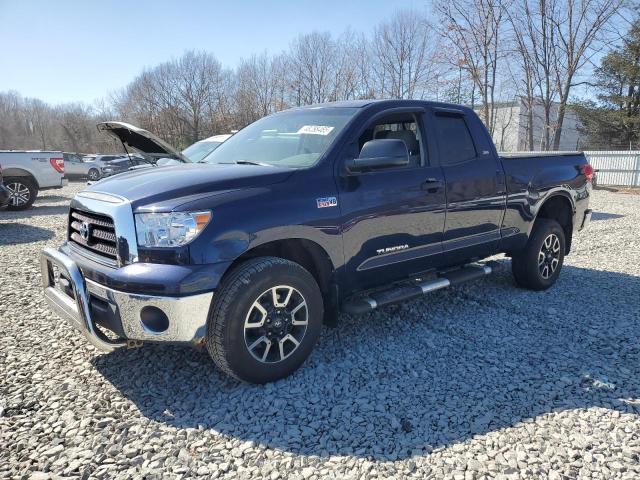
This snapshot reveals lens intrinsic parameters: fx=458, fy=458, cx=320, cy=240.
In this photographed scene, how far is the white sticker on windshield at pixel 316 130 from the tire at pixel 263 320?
3.82 feet

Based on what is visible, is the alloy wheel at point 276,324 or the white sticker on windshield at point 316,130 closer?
the alloy wheel at point 276,324

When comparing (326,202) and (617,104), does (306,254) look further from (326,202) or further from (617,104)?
(617,104)

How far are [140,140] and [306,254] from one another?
478 centimetres

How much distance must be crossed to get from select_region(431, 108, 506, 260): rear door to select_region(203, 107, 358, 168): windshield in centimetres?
106

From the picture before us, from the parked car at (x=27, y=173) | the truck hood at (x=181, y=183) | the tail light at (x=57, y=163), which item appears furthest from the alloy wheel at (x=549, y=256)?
the tail light at (x=57, y=163)

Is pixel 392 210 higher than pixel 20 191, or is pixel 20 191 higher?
pixel 20 191

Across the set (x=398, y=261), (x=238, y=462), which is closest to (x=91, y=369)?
(x=238, y=462)

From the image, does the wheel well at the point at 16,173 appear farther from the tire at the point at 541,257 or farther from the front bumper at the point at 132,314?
the tire at the point at 541,257

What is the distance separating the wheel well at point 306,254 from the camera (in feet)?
10.6

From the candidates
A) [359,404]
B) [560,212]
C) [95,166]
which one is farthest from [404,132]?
[95,166]

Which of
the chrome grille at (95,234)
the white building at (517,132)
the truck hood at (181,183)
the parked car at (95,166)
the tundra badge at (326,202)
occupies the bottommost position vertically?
the chrome grille at (95,234)

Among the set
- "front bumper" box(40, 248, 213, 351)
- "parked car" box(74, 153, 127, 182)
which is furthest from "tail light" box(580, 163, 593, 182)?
"parked car" box(74, 153, 127, 182)

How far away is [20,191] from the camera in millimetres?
12438

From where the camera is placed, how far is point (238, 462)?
7.93 feet
